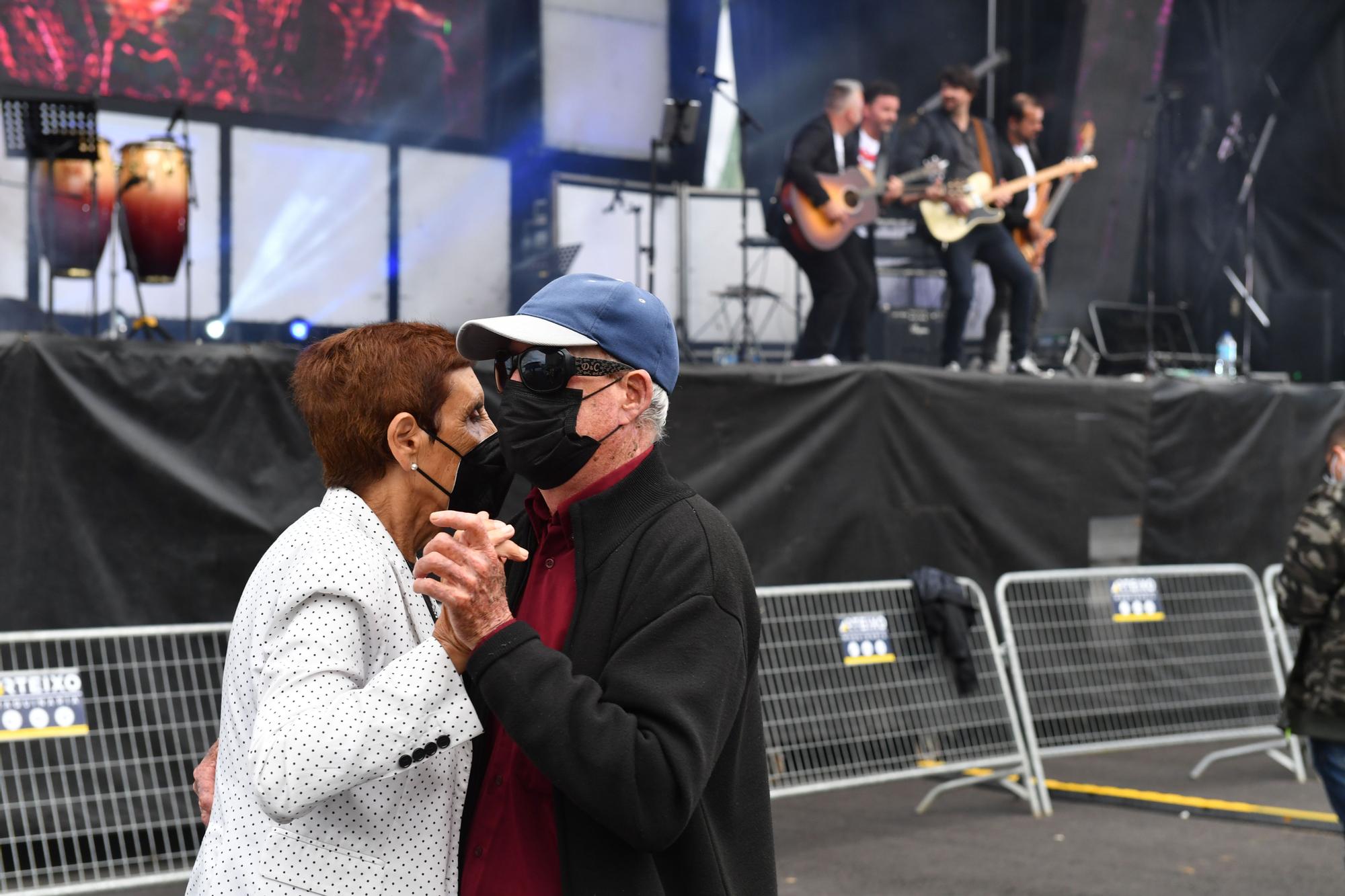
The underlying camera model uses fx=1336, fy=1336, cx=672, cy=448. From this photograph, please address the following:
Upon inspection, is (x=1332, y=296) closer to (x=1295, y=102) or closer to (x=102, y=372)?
(x=1295, y=102)

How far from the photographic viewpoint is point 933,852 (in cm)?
562

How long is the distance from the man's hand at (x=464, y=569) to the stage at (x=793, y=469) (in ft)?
12.7

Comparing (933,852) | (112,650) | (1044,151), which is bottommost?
(933,852)

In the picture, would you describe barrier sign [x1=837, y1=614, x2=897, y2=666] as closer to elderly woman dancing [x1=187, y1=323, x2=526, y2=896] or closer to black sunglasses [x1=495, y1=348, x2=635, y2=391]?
elderly woman dancing [x1=187, y1=323, x2=526, y2=896]

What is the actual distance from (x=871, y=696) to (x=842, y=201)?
12.9 feet

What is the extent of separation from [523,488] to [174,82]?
785 centimetres

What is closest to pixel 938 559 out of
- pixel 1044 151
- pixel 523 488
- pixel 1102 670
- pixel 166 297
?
pixel 1102 670

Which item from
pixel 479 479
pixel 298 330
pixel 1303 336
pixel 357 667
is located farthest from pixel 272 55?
pixel 357 667

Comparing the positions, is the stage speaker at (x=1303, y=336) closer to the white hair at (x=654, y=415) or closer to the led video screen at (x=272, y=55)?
the led video screen at (x=272, y=55)

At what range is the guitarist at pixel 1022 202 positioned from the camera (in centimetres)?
927

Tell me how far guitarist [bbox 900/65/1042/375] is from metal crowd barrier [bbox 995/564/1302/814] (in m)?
2.19

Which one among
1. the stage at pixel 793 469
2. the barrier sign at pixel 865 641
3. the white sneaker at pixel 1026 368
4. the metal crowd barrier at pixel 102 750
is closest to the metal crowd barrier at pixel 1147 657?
the stage at pixel 793 469

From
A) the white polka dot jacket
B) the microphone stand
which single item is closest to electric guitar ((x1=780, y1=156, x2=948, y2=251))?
the microphone stand

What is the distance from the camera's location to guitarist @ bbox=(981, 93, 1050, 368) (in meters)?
9.27
